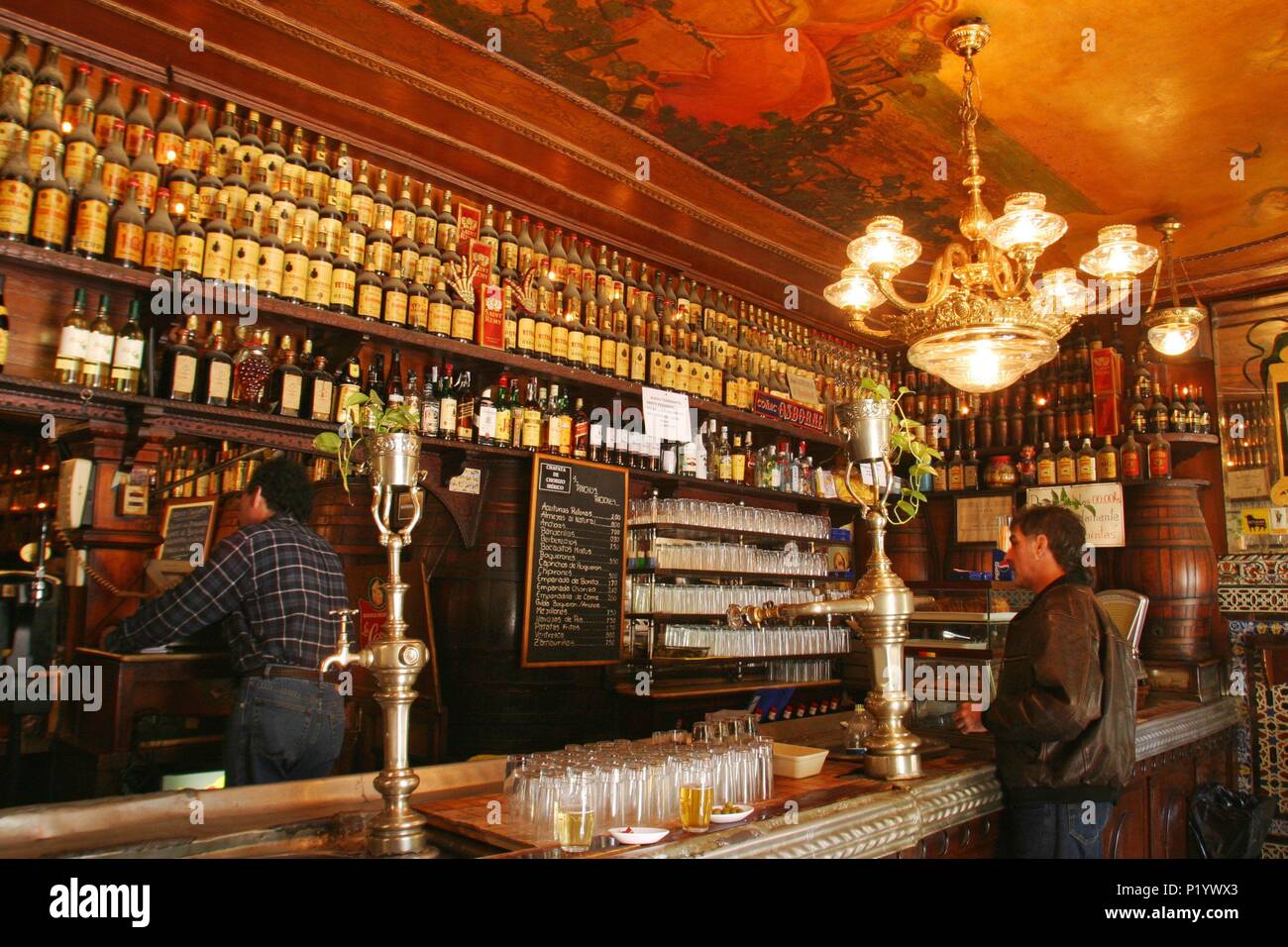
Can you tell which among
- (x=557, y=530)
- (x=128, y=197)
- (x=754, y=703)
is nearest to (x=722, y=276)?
(x=557, y=530)

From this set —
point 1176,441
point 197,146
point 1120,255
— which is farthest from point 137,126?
point 1176,441

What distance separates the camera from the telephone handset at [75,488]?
3.34 m

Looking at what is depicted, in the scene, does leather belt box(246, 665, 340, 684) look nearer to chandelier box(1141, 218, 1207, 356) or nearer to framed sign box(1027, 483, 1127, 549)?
chandelier box(1141, 218, 1207, 356)

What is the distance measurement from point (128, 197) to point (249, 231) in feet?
1.46

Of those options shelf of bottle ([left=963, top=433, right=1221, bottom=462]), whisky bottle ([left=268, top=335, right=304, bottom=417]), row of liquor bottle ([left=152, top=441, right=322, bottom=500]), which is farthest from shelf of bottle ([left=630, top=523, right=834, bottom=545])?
row of liquor bottle ([left=152, top=441, right=322, bottom=500])

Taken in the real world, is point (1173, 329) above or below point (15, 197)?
above

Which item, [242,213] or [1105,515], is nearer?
[242,213]

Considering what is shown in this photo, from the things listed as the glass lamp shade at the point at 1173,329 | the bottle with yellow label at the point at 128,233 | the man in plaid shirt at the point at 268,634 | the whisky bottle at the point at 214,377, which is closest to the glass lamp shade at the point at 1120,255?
the glass lamp shade at the point at 1173,329

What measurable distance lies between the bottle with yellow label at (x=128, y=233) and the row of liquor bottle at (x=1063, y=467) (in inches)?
224

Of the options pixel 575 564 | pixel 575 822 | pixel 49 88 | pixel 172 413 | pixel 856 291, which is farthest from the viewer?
pixel 575 564

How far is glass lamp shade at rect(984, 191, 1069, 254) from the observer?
340 cm

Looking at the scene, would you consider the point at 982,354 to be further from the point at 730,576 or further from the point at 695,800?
the point at 695,800

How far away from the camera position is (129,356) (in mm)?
3338

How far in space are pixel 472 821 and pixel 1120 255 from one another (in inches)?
153
